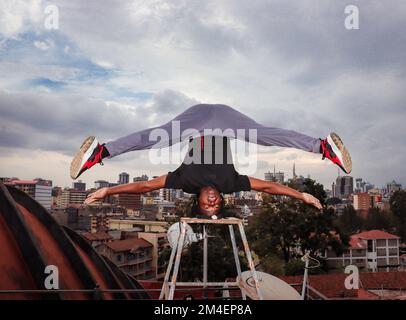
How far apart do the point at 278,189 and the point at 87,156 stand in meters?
2.70

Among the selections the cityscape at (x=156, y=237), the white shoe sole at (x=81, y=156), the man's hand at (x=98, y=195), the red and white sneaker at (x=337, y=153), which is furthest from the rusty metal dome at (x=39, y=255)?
the cityscape at (x=156, y=237)

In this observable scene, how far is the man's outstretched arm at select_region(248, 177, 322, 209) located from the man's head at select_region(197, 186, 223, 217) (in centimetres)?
55

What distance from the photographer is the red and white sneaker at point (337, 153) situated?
16.0 ft

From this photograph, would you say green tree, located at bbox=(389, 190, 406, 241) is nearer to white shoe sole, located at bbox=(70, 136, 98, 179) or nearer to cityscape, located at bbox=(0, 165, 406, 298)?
cityscape, located at bbox=(0, 165, 406, 298)

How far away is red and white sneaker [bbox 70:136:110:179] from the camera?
4.90 metres

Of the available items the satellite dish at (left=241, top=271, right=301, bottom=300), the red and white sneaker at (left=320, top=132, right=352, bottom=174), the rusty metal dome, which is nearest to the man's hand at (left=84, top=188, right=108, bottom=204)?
the rusty metal dome

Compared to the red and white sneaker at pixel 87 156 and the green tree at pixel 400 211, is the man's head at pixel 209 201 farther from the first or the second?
the green tree at pixel 400 211

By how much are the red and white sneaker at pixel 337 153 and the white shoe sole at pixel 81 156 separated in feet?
10.4

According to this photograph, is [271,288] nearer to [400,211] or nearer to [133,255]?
[133,255]

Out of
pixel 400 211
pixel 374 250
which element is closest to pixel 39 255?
pixel 374 250

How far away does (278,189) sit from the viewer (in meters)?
5.30

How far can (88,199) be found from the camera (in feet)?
16.9
